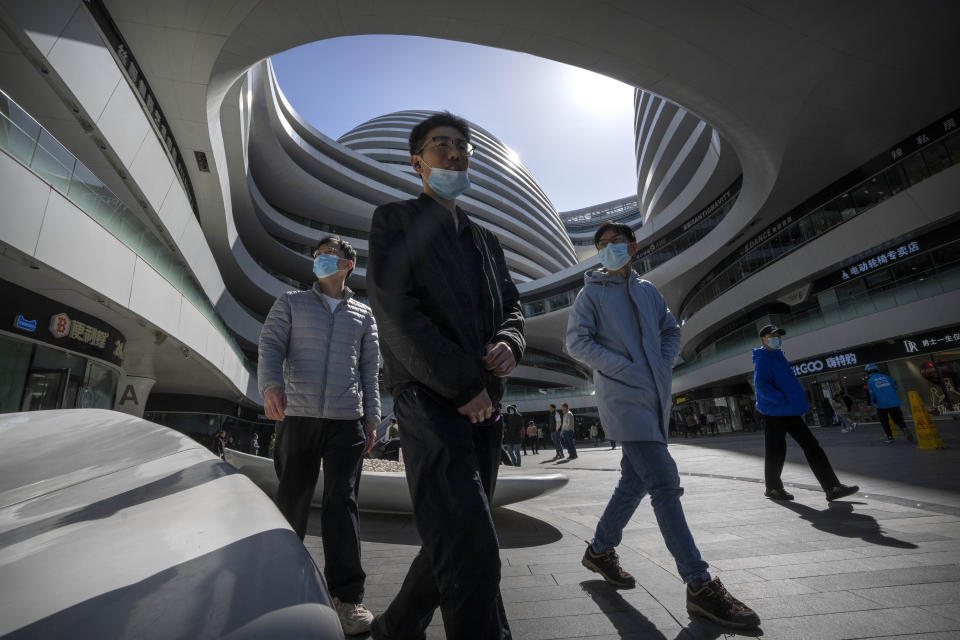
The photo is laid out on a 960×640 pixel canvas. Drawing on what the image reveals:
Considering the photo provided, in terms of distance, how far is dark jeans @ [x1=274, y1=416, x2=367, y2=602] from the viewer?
2188 millimetres

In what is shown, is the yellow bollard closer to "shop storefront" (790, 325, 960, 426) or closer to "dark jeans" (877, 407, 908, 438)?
"dark jeans" (877, 407, 908, 438)

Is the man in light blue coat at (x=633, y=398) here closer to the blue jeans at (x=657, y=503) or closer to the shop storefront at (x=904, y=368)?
the blue jeans at (x=657, y=503)

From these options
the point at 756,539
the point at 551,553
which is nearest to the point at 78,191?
the point at 551,553

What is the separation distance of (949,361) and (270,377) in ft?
71.9

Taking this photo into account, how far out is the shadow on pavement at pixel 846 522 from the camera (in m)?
2.83

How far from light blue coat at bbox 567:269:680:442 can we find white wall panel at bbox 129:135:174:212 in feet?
42.5

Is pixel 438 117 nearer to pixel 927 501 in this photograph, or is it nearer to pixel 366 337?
pixel 366 337

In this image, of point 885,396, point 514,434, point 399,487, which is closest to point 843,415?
point 885,396

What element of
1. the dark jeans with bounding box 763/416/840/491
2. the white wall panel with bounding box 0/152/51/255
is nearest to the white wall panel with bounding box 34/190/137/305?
the white wall panel with bounding box 0/152/51/255

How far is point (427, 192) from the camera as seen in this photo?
184cm

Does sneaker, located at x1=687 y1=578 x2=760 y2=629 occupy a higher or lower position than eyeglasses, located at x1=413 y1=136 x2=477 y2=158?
lower

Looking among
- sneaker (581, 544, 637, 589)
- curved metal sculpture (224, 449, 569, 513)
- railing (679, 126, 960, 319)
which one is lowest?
sneaker (581, 544, 637, 589)

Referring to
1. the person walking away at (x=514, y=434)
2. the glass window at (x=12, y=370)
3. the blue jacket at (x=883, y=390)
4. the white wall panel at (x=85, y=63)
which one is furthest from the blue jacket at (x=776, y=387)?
the white wall panel at (x=85, y=63)

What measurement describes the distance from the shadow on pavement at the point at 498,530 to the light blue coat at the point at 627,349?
1.61 m
